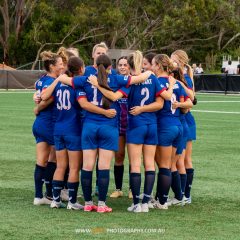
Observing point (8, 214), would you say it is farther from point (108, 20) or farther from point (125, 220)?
point (108, 20)

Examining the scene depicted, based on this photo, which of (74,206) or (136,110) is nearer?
(136,110)

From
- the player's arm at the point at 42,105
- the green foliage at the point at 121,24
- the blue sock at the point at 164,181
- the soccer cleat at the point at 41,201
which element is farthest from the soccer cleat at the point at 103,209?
the green foliage at the point at 121,24

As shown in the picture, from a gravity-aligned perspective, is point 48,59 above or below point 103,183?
above

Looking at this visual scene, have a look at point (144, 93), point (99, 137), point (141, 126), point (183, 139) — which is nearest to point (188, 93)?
point (183, 139)

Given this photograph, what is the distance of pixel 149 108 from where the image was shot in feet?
28.9

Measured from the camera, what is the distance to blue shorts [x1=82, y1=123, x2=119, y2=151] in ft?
28.3

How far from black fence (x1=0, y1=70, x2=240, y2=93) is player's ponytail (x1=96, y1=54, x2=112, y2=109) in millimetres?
34656

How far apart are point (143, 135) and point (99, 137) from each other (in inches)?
20.8

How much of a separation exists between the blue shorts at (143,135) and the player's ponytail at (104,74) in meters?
0.49

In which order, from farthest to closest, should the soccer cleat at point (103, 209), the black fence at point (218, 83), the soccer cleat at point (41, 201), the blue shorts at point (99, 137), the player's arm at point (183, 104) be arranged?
the black fence at point (218, 83) → the soccer cleat at point (41, 201) → the player's arm at point (183, 104) → the soccer cleat at point (103, 209) → the blue shorts at point (99, 137)

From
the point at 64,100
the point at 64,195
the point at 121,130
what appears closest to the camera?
the point at 64,100

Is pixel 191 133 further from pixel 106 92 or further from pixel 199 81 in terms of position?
pixel 199 81

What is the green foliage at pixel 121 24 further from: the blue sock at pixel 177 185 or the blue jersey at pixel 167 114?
the blue jersey at pixel 167 114

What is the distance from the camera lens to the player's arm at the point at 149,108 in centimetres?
879
